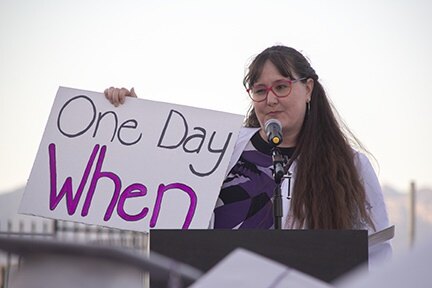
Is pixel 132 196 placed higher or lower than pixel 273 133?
lower

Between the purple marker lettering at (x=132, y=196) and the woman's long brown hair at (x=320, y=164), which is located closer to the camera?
the woman's long brown hair at (x=320, y=164)

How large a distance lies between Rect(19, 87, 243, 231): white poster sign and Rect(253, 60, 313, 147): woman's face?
0.84 ft

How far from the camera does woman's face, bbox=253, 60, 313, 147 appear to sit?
144 inches

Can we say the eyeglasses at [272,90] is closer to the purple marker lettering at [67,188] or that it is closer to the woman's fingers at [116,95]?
the woman's fingers at [116,95]

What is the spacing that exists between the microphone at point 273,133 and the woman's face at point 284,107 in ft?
1.39

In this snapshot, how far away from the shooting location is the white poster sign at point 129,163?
371cm

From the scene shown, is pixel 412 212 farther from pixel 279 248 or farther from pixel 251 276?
pixel 251 276

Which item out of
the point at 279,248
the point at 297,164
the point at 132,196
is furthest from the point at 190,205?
the point at 279,248

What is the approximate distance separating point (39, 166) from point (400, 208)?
39712mm

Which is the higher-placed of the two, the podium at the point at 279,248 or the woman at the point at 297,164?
the woman at the point at 297,164

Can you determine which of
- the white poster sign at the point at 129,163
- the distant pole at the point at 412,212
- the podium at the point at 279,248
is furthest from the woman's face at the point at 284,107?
the distant pole at the point at 412,212

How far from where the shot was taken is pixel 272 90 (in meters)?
3.71

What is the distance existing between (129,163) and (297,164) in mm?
781

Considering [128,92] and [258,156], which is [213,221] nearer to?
[258,156]
